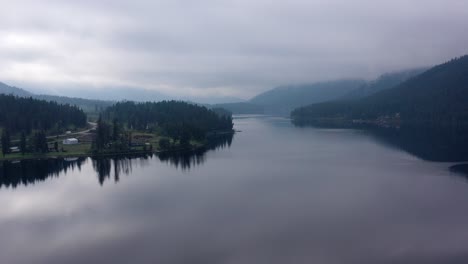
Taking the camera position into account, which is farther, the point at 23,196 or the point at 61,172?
the point at 61,172

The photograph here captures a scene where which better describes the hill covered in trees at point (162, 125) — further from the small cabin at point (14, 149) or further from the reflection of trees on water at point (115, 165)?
the small cabin at point (14, 149)

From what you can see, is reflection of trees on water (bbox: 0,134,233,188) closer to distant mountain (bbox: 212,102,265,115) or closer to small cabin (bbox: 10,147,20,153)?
small cabin (bbox: 10,147,20,153)

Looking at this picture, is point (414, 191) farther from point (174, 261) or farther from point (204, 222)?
point (174, 261)

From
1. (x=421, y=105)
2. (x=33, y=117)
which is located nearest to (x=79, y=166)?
(x=33, y=117)

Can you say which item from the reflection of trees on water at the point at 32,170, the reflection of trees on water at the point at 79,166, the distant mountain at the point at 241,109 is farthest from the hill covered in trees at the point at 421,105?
the reflection of trees on water at the point at 32,170

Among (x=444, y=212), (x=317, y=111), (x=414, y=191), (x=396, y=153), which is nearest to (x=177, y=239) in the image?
(x=444, y=212)

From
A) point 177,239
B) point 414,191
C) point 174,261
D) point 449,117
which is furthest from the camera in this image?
point 449,117

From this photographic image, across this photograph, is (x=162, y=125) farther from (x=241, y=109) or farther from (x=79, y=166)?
(x=241, y=109)
